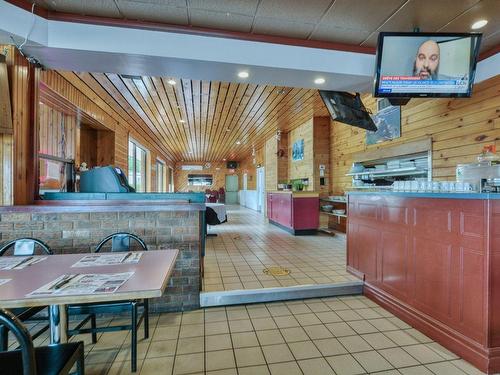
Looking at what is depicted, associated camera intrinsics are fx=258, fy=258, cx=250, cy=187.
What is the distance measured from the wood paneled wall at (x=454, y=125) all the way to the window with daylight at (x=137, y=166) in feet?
19.1

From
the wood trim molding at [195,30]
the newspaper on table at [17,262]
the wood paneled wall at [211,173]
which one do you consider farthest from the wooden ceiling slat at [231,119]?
the wood paneled wall at [211,173]

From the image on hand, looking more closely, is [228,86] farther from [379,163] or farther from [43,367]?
[43,367]

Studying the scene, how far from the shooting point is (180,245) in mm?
2635

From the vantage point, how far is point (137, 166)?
739 cm

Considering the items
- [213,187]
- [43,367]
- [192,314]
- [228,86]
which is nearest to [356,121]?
[228,86]

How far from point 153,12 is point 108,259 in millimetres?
2249

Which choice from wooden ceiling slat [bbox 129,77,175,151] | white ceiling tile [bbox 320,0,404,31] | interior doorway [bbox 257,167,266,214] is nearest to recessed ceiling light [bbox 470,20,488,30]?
white ceiling tile [bbox 320,0,404,31]

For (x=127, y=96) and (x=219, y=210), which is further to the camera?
(x=219, y=210)

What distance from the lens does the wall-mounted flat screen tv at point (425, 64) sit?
256 centimetres

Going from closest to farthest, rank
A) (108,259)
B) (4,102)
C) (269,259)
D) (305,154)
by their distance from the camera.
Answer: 1. (108,259)
2. (4,102)
3. (269,259)
4. (305,154)

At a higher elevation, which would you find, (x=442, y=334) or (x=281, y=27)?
(x=281, y=27)

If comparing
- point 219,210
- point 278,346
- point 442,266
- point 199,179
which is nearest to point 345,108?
point 442,266

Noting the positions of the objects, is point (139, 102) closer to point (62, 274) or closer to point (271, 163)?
point (62, 274)

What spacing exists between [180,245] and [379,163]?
13.9 ft
